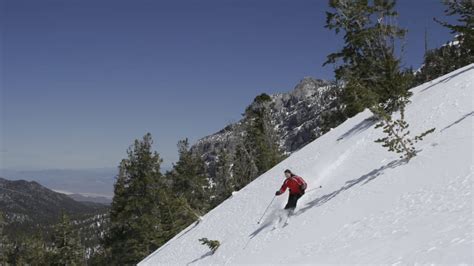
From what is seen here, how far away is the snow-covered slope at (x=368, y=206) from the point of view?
9.40 m

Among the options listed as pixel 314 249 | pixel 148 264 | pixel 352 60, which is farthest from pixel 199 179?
pixel 314 249

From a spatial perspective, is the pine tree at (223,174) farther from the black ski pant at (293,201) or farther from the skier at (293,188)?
the skier at (293,188)

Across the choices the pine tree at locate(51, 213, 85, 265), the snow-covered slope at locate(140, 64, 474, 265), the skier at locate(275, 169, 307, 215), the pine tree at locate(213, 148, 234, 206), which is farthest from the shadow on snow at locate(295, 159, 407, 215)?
the pine tree at locate(213, 148, 234, 206)

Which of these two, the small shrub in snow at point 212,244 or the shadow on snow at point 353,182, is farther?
the small shrub in snow at point 212,244

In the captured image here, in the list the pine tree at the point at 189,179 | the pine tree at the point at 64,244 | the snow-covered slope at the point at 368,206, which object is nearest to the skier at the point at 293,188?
the snow-covered slope at the point at 368,206

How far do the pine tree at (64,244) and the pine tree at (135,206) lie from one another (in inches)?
362

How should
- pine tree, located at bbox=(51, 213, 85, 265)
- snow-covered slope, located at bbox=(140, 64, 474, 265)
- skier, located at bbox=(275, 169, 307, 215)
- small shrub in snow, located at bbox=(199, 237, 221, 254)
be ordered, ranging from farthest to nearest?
1. pine tree, located at bbox=(51, 213, 85, 265)
2. small shrub in snow, located at bbox=(199, 237, 221, 254)
3. skier, located at bbox=(275, 169, 307, 215)
4. snow-covered slope, located at bbox=(140, 64, 474, 265)

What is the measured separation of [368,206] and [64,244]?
141ft

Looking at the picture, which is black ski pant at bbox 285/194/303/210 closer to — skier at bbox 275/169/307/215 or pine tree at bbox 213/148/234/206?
skier at bbox 275/169/307/215

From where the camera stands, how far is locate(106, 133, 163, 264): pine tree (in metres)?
38.2

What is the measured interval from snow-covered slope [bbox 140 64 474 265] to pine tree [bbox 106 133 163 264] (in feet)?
47.3

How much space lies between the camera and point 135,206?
127ft

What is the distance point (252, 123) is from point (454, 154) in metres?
46.9

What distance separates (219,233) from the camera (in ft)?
67.8
